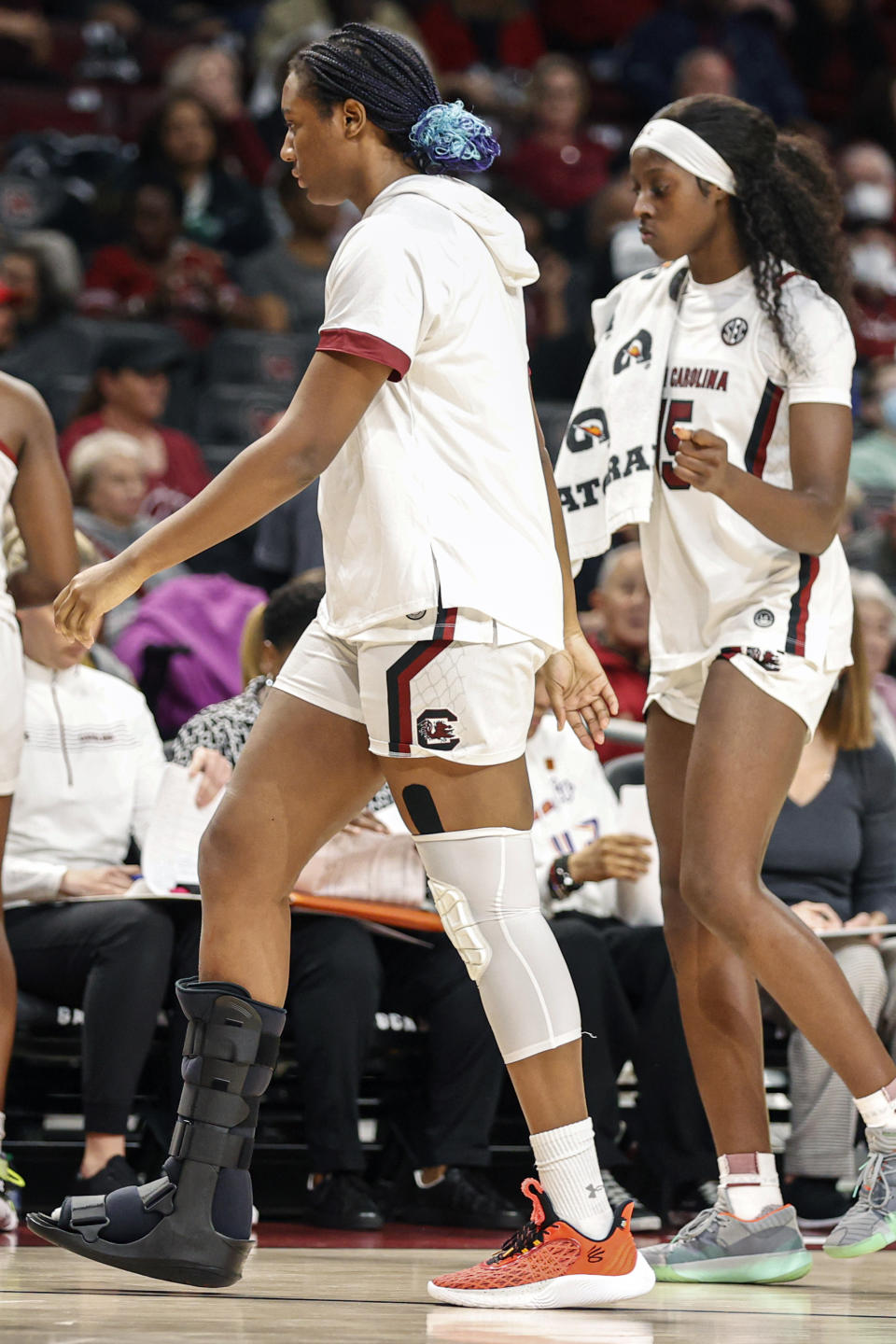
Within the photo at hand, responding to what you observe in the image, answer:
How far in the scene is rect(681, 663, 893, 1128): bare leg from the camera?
272 centimetres

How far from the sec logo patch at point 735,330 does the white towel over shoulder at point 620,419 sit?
11 centimetres

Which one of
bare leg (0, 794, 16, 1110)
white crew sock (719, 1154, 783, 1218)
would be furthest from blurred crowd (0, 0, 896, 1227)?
white crew sock (719, 1154, 783, 1218)

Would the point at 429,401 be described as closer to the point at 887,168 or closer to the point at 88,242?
the point at 88,242

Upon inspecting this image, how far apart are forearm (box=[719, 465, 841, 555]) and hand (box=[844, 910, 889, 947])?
4.74 ft

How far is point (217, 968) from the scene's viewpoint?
233cm

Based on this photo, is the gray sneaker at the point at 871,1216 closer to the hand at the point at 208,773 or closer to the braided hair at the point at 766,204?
the braided hair at the point at 766,204

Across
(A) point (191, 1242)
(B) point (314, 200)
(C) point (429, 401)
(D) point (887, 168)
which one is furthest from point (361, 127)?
(D) point (887, 168)

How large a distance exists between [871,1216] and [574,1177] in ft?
A: 1.81

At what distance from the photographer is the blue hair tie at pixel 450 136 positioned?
244 cm

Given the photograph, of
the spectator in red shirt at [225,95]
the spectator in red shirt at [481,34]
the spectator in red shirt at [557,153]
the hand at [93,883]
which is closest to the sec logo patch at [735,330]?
the hand at [93,883]

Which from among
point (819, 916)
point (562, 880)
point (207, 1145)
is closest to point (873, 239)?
point (819, 916)

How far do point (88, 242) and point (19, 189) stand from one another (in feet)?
1.26

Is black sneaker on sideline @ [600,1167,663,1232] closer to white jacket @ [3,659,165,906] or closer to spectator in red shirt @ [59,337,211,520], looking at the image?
white jacket @ [3,659,165,906]

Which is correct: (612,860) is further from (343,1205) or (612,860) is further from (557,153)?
(557,153)
